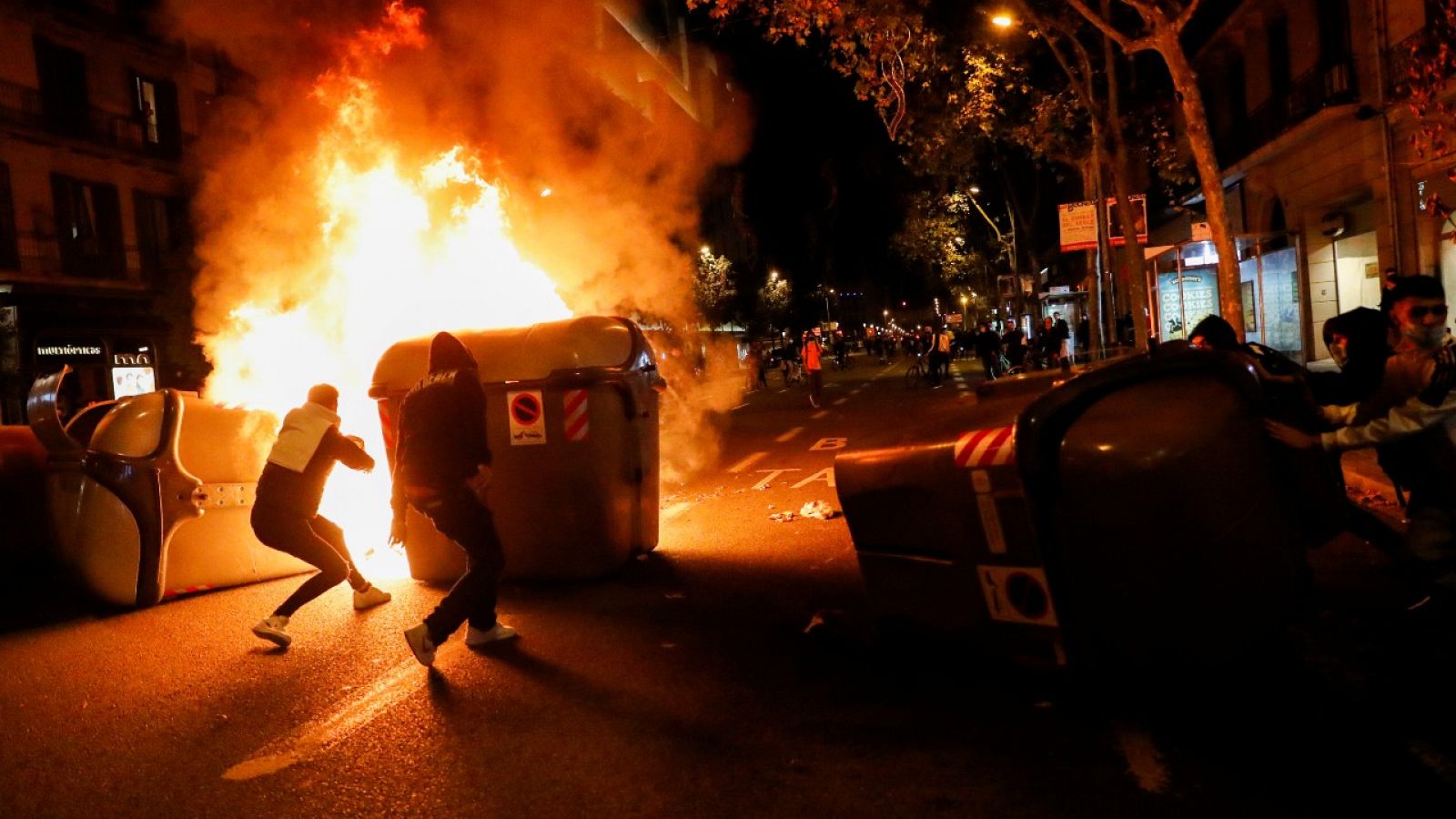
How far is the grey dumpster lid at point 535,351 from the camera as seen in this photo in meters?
7.09

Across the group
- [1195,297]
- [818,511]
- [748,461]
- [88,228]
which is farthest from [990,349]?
[88,228]

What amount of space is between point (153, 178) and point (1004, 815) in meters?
31.9

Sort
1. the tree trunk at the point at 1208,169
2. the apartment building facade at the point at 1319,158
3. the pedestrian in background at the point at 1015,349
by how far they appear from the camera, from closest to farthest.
A: 1. the tree trunk at the point at 1208,169
2. the apartment building facade at the point at 1319,158
3. the pedestrian in background at the point at 1015,349

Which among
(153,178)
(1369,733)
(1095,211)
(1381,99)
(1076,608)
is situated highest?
(153,178)

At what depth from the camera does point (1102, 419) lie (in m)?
3.82

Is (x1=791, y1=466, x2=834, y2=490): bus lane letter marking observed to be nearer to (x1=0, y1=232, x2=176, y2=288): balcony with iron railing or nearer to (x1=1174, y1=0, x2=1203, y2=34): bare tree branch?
(x1=1174, y1=0, x2=1203, y2=34): bare tree branch

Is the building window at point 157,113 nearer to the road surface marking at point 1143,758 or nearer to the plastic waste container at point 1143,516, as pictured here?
the plastic waste container at point 1143,516

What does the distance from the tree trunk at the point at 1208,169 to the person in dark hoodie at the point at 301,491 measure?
35.5 ft

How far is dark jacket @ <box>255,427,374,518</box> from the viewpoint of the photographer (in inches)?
238

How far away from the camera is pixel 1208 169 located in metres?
13.4

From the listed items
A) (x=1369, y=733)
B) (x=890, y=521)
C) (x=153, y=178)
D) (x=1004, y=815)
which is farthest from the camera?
(x=153, y=178)

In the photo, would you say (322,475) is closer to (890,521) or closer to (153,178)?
(890,521)

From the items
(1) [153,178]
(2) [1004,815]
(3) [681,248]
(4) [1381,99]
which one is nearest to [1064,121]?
(4) [1381,99]

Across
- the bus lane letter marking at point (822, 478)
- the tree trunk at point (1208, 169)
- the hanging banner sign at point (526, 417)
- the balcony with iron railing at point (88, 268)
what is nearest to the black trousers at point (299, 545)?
the hanging banner sign at point (526, 417)
